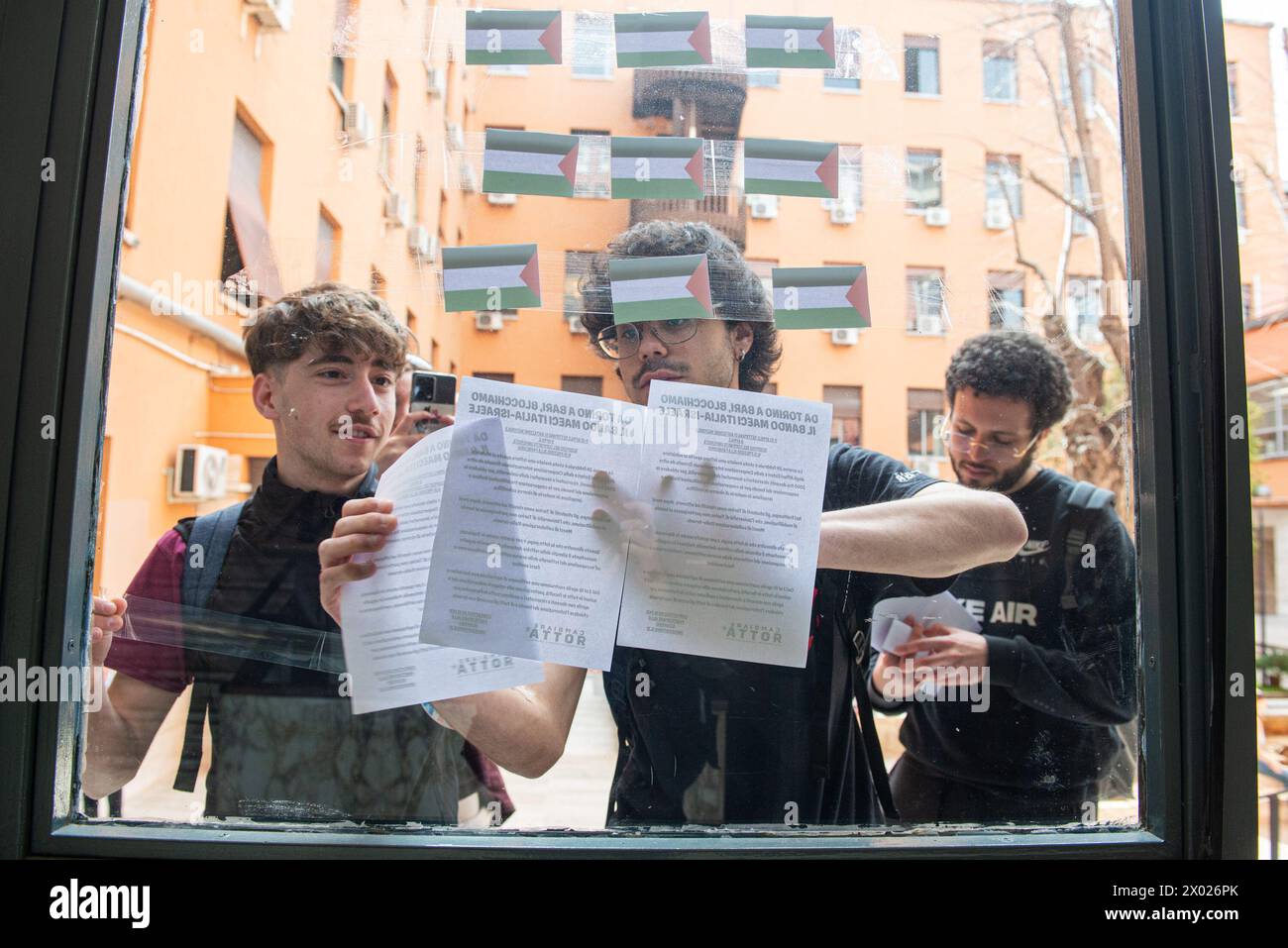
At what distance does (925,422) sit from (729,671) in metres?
0.63

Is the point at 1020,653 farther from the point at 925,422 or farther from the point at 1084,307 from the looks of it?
the point at 1084,307

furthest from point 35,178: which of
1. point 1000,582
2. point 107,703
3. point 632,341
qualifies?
point 1000,582

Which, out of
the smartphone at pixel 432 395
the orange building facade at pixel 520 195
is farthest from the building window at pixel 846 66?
the smartphone at pixel 432 395

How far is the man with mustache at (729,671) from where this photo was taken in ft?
4.19

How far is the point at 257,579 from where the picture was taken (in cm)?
134

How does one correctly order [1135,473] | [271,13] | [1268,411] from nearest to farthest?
[1135,473] < [271,13] < [1268,411]

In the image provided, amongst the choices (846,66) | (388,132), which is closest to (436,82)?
(388,132)

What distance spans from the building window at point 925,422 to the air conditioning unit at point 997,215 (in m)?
0.33

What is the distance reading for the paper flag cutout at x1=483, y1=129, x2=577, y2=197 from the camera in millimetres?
1301

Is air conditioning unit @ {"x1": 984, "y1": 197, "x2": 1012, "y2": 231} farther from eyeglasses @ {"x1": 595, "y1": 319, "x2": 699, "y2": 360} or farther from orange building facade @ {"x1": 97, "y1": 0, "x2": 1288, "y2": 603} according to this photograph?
eyeglasses @ {"x1": 595, "y1": 319, "x2": 699, "y2": 360}

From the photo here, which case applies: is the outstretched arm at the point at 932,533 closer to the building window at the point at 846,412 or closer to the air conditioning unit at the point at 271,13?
the building window at the point at 846,412

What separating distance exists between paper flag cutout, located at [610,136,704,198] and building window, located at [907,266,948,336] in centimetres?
42

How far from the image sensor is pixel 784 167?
4.33 feet

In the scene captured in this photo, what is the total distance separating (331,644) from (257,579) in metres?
0.18
